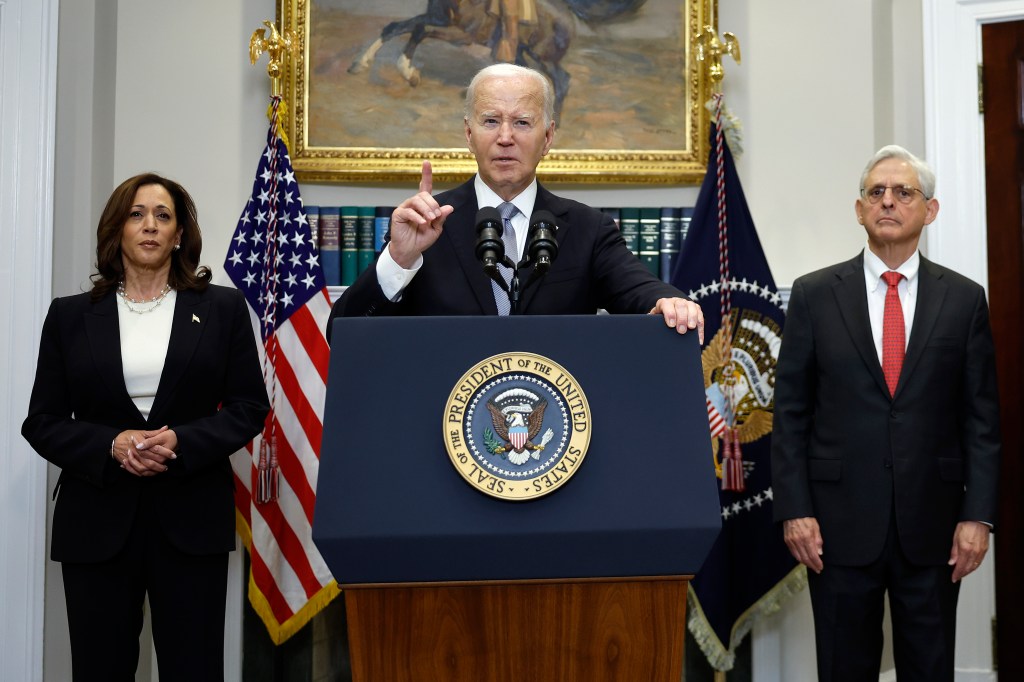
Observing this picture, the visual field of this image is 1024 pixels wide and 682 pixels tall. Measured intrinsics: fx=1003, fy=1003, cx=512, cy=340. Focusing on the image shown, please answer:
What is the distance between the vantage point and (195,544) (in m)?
2.93

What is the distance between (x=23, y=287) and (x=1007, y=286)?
12.7 feet

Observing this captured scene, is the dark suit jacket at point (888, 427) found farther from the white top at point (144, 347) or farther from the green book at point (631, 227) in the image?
the white top at point (144, 347)

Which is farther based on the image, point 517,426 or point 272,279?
point 272,279

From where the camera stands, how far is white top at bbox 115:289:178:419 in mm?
3031

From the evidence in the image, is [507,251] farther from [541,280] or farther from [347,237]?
[347,237]

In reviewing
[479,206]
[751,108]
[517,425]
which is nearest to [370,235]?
[751,108]

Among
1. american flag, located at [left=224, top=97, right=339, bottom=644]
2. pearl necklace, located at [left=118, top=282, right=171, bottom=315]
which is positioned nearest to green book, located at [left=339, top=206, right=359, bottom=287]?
american flag, located at [left=224, top=97, right=339, bottom=644]

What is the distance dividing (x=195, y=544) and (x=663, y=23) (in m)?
2.99

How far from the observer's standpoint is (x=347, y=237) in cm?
429

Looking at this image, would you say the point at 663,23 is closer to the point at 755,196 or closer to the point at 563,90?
the point at 563,90

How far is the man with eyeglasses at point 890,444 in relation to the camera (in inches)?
116

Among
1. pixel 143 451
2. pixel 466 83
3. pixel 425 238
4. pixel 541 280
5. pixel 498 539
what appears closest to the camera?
pixel 498 539

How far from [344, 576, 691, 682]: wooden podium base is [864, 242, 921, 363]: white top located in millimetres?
1836

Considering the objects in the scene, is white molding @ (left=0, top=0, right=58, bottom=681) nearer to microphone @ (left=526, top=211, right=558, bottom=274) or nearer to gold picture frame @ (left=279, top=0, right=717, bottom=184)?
gold picture frame @ (left=279, top=0, right=717, bottom=184)
